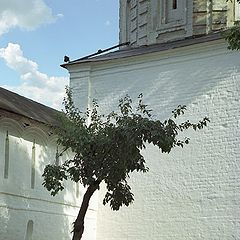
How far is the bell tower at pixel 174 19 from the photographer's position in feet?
50.3

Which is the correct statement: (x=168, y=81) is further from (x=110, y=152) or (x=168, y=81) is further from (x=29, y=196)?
(x=110, y=152)

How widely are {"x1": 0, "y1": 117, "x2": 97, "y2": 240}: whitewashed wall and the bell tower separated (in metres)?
4.07

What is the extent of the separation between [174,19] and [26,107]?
445 cm

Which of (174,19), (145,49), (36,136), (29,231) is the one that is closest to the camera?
(29,231)

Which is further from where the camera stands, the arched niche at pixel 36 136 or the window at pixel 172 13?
the window at pixel 172 13

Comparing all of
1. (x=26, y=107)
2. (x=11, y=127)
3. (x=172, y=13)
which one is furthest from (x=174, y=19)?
(x=11, y=127)

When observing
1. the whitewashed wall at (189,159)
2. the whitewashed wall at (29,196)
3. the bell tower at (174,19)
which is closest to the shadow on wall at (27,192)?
the whitewashed wall at (29,196)

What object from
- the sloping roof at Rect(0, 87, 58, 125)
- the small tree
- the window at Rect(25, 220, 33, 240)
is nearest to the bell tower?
the sloping roof at Rect(0, 87, 58, 125)

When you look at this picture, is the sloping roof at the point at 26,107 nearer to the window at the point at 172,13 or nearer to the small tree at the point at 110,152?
the small tree at the point at 110,152

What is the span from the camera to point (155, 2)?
650 inches

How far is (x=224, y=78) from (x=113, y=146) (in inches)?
174

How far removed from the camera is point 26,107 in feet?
46.4

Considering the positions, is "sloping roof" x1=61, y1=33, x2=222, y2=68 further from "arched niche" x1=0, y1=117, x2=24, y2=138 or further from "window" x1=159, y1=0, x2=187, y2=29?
"arched niche" x1=0, y1=117, x2=24, y2=138

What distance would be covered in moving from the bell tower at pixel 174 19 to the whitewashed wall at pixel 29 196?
4072mm
